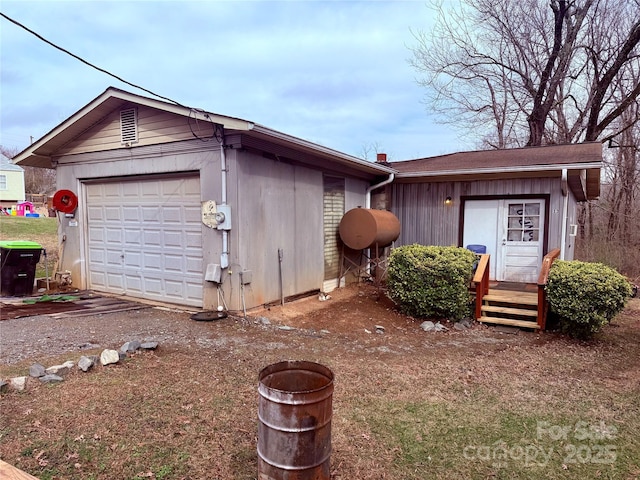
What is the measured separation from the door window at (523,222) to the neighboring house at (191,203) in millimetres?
3205

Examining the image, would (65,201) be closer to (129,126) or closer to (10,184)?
(129,126)

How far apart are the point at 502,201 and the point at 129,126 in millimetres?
7644

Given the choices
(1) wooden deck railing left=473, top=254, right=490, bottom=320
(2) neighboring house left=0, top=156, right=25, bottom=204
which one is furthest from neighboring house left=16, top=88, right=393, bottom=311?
(2) neighboring house left=0, top=156, right=25, bottom=204

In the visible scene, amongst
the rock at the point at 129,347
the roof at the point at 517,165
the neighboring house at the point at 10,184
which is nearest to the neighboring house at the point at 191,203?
the roof at the point at 517,165

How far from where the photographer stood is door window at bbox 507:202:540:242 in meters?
8.41

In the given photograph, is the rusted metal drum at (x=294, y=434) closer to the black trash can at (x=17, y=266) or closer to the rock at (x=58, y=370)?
the rock at (x=58, y=370)

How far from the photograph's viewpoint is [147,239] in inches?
288

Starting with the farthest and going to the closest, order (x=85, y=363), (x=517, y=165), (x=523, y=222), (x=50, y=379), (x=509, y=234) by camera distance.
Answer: (x=509, y=234), (x=523, y=222), (x=517, y=165), (x=85, y=363), (x=50, y=379)

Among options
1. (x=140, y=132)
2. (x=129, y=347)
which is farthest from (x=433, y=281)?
(x=140, y=132)

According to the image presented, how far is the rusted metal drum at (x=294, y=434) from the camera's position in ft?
6.84

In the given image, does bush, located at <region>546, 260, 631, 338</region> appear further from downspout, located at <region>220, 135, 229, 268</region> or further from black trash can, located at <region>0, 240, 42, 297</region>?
black trash can, located at <region>0, 240, 42, 297</region>

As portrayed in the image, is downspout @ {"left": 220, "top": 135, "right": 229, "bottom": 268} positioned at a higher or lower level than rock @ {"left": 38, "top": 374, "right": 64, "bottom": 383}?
higher

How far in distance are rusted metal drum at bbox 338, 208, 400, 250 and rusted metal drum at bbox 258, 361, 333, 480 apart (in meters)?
6.17

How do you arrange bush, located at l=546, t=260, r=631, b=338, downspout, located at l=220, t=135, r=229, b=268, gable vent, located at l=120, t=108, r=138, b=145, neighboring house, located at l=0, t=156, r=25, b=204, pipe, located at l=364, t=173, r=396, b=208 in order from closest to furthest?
bush, located at l=546, t=260, r=631, b=338 < downspout, located at l=220, t=135, r=229, b=268 < gable vent, located at l=120, t=108, r=138, b=145 < pipe, located at l=364, t=173, r=396, b=208 < neighboring house, located at l=0, t=156, r=25, b=204
